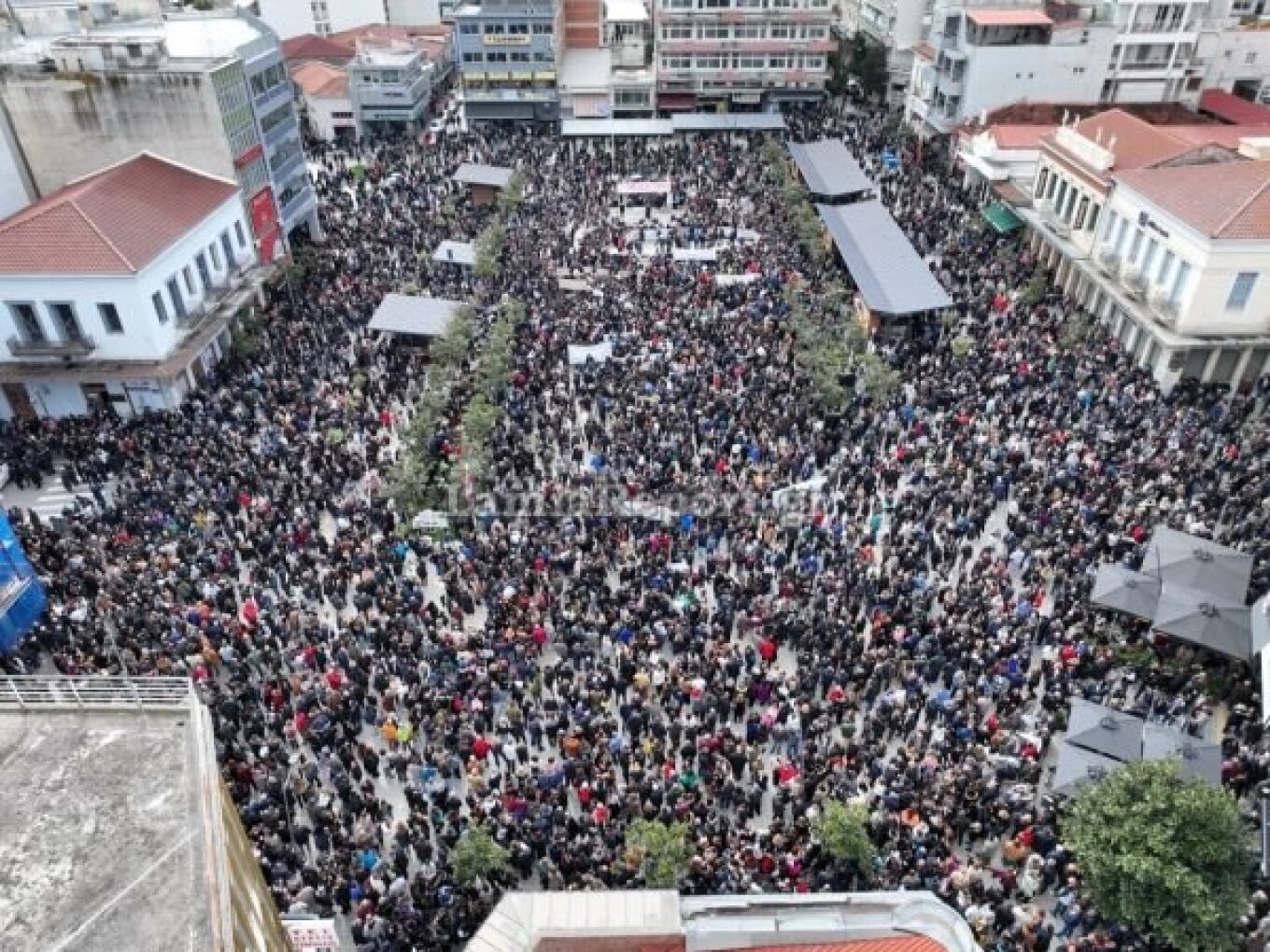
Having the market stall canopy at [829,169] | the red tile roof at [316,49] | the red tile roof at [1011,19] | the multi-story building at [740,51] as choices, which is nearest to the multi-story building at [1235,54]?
the red tile roof at [1011,19]

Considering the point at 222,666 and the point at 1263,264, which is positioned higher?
the point at 1263,264

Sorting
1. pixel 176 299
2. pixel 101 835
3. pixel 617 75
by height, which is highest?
pixel 101 835

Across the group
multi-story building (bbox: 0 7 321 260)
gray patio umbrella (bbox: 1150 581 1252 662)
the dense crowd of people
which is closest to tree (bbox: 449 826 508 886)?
the dense crowd of people

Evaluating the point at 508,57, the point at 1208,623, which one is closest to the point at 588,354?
the point at 1208,623

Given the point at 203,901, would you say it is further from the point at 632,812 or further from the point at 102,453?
the point at 102,453

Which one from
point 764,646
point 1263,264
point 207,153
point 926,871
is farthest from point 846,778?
point 207,153

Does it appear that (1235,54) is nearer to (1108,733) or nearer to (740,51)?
(740,51)
